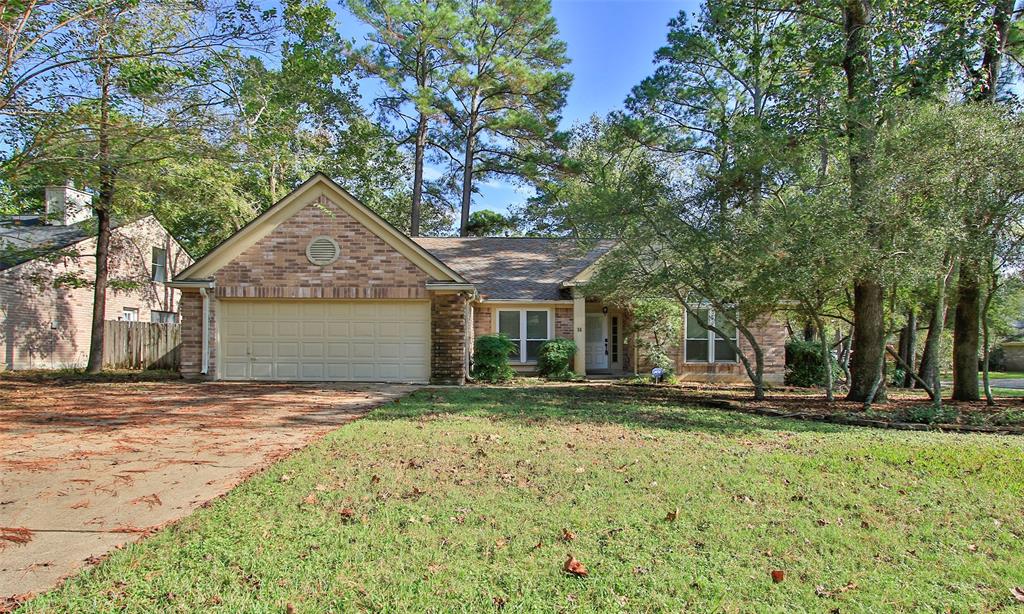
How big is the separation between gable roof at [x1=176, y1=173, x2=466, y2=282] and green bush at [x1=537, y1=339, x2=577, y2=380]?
4.08 m

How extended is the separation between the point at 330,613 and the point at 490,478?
8.59 feet

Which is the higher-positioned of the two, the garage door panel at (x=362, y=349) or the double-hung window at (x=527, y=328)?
the double-hung window at (x=527, y=328)

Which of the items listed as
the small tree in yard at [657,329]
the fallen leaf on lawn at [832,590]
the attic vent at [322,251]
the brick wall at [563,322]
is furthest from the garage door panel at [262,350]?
the fallen leaf on lawn at [832,590]

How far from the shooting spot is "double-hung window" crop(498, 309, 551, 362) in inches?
737

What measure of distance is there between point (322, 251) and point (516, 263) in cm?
809

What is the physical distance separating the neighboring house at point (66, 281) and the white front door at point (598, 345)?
559 inches

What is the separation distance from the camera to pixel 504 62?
87.7 feet

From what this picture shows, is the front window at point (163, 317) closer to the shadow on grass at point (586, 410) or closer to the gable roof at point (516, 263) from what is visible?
the gable roof at point (516, 263)

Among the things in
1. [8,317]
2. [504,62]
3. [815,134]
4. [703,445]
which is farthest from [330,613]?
[504,62]

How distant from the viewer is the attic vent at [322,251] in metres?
14.7

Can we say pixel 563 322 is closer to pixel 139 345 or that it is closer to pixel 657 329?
pixel 657 329

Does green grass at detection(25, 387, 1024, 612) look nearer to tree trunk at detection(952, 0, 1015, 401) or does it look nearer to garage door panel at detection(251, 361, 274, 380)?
tree trunk at detection(952, 0, 1015, 401)

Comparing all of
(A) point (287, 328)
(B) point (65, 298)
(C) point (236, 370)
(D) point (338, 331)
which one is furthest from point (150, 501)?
(B) point (65, 298)

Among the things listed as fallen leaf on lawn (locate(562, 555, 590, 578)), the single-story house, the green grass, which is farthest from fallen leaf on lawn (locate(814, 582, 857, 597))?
the single-story house
